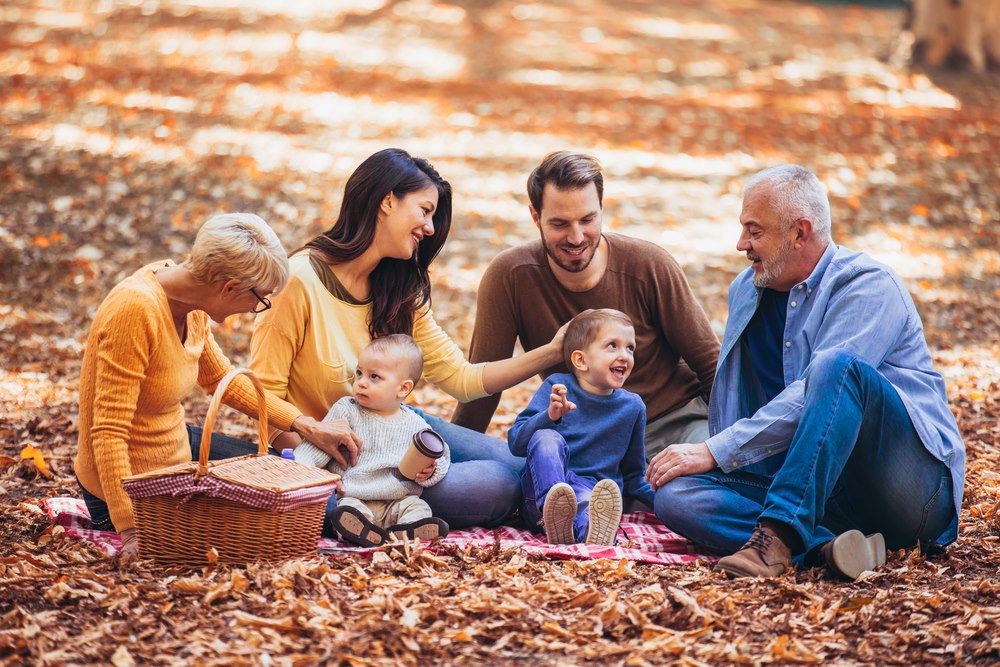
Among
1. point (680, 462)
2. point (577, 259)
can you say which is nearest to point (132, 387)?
point (577, 259)

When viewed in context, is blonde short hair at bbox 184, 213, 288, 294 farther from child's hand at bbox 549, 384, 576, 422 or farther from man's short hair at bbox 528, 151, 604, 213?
man's short hair at bbox 528, 151, 604, 213

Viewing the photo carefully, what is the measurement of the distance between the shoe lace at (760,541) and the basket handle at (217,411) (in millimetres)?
1817

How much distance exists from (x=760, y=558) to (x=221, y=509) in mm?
1875

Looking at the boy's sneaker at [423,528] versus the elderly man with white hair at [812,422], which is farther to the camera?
the boy's sneaker at [423,528]

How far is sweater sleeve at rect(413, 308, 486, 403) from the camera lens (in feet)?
15.2

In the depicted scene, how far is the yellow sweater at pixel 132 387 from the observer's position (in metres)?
3.55

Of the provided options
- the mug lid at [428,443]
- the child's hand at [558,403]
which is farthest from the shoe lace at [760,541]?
the mug lid at [428,443]

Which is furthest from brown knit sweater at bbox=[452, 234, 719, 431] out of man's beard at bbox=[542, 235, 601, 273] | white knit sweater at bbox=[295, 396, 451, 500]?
white knit sweater at bbox=[295, 396, 451, 500]

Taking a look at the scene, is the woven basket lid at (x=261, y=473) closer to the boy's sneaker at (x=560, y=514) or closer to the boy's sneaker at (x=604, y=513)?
the boy's sneaker at (x=560, y=514)

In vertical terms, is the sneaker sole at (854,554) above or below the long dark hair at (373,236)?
below

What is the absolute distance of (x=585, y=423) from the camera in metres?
4.28

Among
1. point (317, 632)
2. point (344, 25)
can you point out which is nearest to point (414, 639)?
point (317, 632)

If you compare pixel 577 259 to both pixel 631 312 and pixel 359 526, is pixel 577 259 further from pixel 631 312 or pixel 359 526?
pixel 359 526

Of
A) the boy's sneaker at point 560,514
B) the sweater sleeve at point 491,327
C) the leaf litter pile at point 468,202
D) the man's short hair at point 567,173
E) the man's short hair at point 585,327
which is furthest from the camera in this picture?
the sweater sleeve at point 491,327
